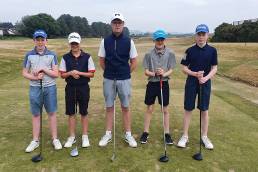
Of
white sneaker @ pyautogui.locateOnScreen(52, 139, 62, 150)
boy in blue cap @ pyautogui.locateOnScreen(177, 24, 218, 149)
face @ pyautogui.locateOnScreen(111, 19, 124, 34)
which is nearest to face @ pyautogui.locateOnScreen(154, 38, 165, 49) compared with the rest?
boy in blue cap @ pyautogui.locateOnScreen(177, 24, 218, 149)

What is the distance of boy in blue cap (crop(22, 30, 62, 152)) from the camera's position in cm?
747

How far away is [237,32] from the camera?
72.9 m

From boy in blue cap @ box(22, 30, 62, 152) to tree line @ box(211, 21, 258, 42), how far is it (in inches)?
2653

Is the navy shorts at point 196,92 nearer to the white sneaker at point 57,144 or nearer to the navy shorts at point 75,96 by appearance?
the navy shorts at point 75,96

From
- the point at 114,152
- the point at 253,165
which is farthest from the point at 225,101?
Answer: the point at 114,152

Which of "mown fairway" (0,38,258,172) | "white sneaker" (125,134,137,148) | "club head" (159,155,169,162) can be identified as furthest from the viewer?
"white sneaker" (125,134,137,148)

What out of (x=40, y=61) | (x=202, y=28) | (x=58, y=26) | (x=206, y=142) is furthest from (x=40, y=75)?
(x=58, y=26)

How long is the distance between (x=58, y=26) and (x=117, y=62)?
440 feet

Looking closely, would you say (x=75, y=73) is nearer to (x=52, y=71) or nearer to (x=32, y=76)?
(x=52, y=71)

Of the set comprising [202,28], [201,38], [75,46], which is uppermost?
[202,28]

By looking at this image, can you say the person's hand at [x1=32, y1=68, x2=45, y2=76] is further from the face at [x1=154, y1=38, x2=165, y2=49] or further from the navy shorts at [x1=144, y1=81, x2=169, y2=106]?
the face at [x1=154, y1=38, x2=165, y2=49]

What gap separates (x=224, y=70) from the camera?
27.4 metres

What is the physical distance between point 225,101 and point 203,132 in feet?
20.6

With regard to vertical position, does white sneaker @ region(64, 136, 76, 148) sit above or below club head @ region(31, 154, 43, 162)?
above
